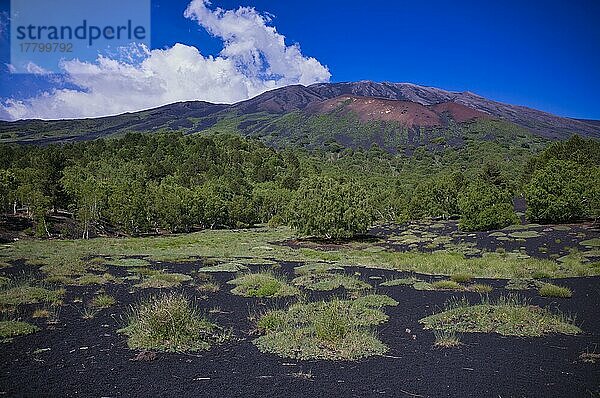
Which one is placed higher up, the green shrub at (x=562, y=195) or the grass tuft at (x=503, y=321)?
the green shrub at (x=562, y=195)

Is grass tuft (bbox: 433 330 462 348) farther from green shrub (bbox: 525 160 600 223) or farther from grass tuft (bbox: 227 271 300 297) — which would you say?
green shrub (bbox: 525 160 600 223)

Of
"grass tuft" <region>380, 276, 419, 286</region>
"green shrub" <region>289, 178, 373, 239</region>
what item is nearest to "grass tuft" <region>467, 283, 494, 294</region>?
"grass tuft" <region>380, 276, 419, 286</region>

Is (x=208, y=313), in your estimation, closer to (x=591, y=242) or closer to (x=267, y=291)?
(x=267, y=291)

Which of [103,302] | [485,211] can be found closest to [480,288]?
[103,302]

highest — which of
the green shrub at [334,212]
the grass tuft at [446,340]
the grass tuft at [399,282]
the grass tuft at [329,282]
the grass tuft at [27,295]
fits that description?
the green shrub at [334,212]

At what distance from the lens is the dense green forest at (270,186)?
2239 inches

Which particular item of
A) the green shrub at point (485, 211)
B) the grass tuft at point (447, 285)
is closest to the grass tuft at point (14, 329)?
the grass tuft at point (447, 285)

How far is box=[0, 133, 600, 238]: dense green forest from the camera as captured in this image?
56875 millimetres

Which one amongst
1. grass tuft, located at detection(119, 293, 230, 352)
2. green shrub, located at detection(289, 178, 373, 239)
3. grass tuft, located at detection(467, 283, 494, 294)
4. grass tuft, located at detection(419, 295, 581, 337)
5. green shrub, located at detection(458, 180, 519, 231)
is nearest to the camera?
grass tuft, located at detection(119, 293, 230, 352)

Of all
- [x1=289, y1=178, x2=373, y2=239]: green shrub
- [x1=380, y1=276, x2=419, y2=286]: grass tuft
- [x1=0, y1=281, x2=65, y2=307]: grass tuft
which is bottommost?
[x1=380, y1=276, x2=419, y2=286]: grass tuft

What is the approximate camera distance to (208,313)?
18688mm

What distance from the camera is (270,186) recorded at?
11725 centimetres

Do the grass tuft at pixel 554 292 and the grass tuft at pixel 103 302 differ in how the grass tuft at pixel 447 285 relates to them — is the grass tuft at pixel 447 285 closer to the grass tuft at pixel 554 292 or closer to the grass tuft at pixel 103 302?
the grass tuft at pixel 554 292

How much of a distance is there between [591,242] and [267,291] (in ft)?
115
